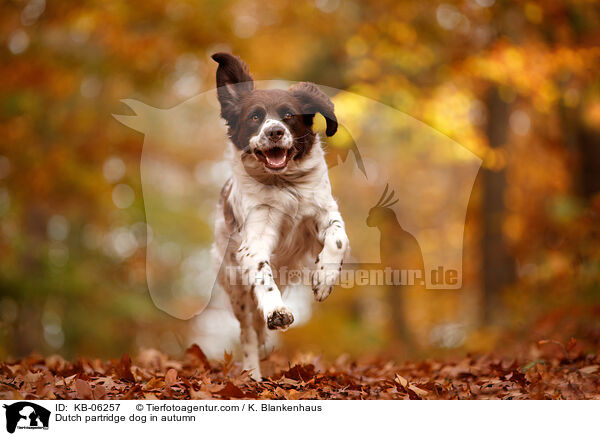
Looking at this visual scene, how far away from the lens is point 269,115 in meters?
4.12

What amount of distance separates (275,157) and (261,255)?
67 cm

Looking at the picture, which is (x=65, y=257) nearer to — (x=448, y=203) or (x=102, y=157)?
(x=102, y=157)

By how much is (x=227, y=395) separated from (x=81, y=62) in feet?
26.7

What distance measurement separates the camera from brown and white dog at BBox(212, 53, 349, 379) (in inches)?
159

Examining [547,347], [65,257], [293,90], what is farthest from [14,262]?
[547,347]

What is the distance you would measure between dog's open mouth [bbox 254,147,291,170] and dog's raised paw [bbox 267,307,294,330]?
980mm

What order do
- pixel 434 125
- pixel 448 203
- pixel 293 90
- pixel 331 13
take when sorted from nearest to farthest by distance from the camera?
pixel 293 90, pixel 434 125, pixel 331 13, pixel 448 203

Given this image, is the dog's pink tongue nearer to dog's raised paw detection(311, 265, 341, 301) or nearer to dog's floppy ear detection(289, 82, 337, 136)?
dog's floppy ear detection(289, 82, 337, 136)

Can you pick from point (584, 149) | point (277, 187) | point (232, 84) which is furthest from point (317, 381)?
point (584, 149)

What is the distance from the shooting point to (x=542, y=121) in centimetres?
1407

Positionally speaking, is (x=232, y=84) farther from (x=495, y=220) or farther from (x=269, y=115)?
(x=495, y=220)
